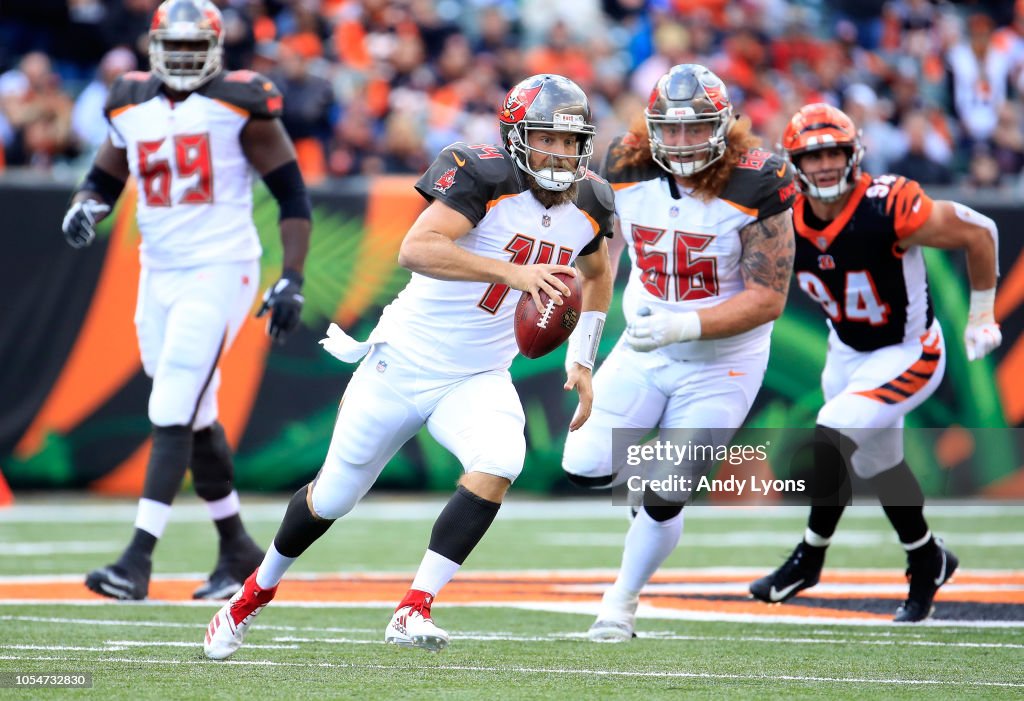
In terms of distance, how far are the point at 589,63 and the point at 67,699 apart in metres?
9.65

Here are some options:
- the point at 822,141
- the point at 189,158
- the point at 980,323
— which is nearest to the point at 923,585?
the point at 980,323

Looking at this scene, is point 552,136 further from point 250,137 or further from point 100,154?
point 100,154

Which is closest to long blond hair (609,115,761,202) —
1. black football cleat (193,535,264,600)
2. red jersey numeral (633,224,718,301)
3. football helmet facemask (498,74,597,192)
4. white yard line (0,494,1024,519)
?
red jersey numeral (633,224,718,301)

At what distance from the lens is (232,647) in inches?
173

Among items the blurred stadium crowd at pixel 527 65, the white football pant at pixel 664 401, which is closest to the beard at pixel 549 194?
the white football pant at pixel 664 401

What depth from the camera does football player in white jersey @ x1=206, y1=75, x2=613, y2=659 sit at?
4238 mm

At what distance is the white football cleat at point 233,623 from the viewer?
4.39 metres

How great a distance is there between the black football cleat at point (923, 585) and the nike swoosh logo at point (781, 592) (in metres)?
0.38

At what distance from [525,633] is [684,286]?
4.26 feet

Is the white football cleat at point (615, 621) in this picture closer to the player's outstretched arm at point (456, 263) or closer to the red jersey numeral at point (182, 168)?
the player's outstretched arm at point (456, 263)

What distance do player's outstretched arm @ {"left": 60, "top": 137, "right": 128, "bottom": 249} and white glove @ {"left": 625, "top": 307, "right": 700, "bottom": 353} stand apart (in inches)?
89.4

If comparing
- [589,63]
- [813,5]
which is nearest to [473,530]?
[589,63]

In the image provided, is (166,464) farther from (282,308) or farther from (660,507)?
(660,507)

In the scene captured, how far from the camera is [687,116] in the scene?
16.5ft
